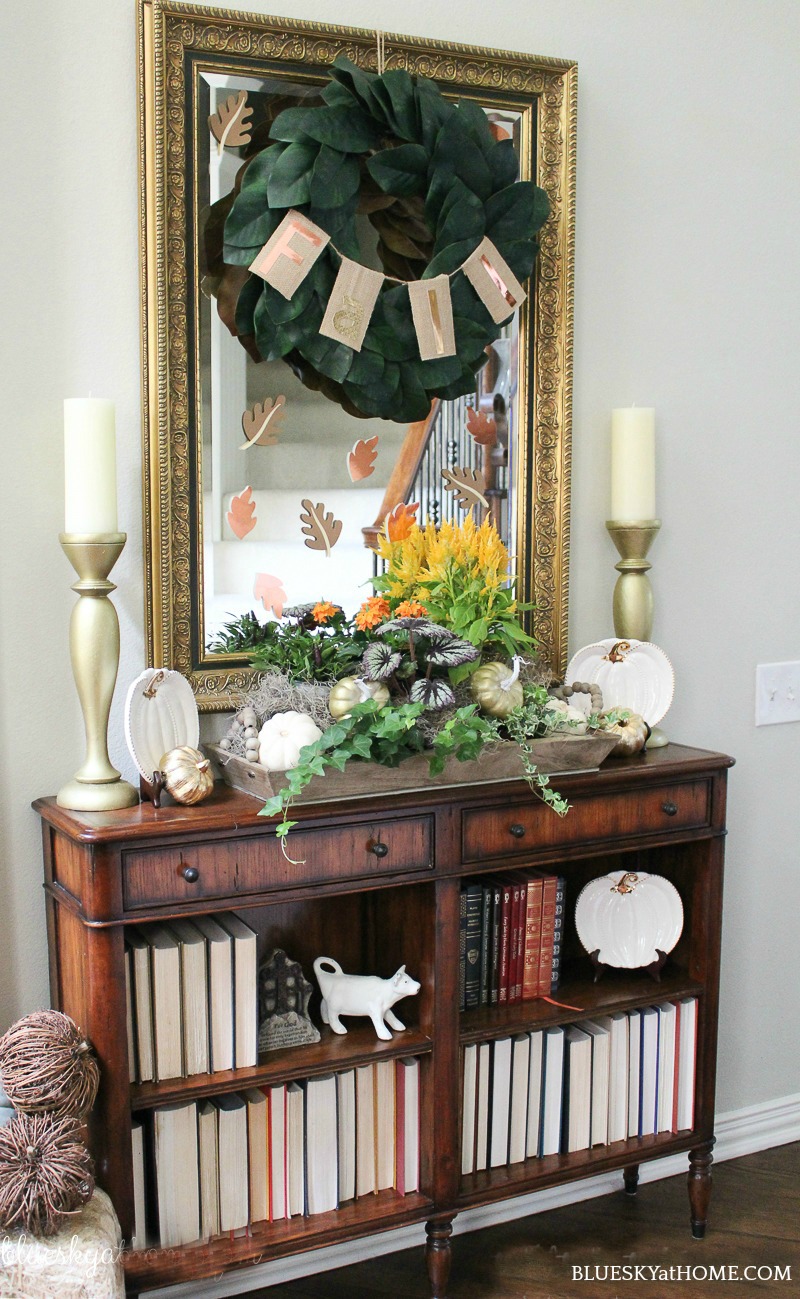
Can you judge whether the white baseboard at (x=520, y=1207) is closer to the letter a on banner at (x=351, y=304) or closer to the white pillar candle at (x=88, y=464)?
the white pillar candle at (x=88, y=464)

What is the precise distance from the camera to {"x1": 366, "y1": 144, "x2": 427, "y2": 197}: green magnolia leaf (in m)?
1.90

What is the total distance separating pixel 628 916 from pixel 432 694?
693 mm

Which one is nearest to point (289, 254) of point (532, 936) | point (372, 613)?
point (372, 613)

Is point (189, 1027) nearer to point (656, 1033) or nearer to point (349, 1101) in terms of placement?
point (349, 1101)

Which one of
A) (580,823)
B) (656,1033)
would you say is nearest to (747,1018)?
(656,1033)

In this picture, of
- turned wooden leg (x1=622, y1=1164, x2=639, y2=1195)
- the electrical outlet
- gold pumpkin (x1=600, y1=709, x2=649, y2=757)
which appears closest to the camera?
gold pumpkin (x1=600, y1=709, x2=649, y2=757)

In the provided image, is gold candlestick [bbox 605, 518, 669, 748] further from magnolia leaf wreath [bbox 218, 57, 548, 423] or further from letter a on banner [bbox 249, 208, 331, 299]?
letter a on banner [bbox 249, 208, 331, 299]

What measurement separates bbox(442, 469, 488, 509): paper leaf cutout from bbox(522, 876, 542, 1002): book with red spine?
675mm

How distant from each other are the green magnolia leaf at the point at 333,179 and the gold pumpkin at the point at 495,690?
743 millimetres

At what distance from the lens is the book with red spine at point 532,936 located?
2.04 metres

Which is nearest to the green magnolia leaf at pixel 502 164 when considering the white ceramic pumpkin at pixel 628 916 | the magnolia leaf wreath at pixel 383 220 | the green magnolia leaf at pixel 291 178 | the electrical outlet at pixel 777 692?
the magnolia leaf wreath at pixel 383 220

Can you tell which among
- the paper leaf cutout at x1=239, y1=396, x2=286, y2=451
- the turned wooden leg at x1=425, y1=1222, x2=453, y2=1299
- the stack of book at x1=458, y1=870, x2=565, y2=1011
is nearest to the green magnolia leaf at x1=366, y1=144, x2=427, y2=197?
the paper leaf cutout at x1=239, y1=396, x2=286, y2=451

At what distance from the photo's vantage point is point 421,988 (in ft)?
6.31

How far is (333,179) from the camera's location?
1.88 m
